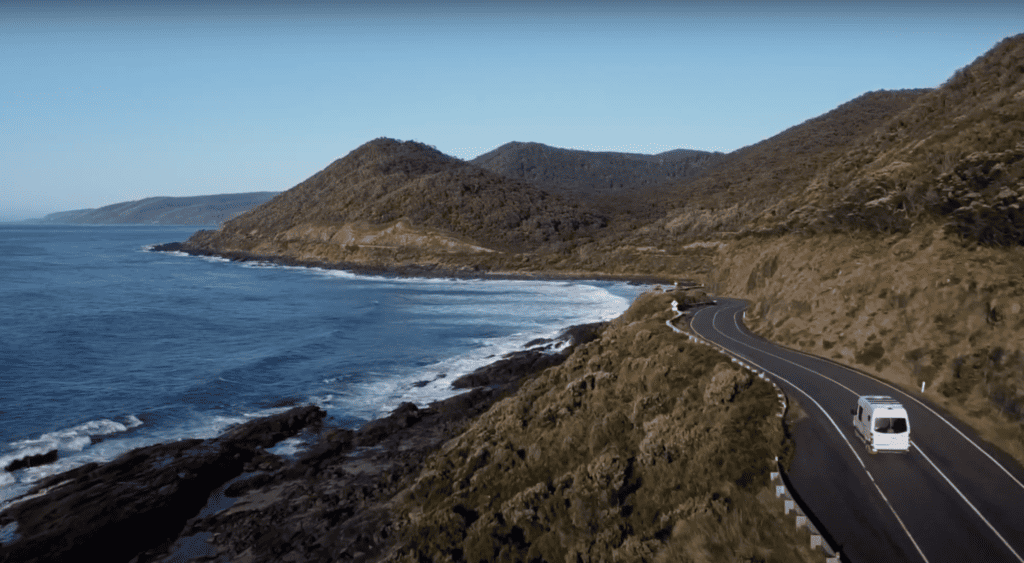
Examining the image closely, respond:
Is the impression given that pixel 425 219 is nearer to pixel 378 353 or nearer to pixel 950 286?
pixel 378 353

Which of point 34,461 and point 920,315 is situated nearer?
point 920,315

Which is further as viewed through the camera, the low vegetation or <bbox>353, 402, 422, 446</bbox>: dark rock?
<bbox>353, 402, 422, 446</bbox>: dark rock

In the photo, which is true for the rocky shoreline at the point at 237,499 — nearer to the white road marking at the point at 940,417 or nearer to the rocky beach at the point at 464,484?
the rocky beach at the point at 464,484

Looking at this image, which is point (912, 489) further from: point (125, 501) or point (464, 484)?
point (125, 501)

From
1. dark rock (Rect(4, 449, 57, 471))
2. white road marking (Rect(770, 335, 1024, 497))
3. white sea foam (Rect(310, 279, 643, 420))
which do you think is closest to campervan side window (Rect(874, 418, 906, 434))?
white road marking (Rect(770, 335, 1024, 497))

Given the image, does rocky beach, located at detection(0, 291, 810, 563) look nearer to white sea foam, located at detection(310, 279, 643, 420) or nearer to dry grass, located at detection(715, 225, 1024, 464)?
white sea foam, located at detection(310, 279, 643, 420)

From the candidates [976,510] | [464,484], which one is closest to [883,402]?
[976,510]
